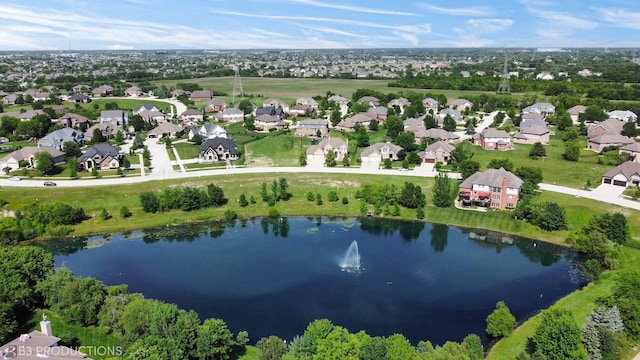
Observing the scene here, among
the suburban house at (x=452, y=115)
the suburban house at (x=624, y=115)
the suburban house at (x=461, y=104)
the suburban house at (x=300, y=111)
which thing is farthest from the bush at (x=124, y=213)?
the suburban house at (x=624, y=115)

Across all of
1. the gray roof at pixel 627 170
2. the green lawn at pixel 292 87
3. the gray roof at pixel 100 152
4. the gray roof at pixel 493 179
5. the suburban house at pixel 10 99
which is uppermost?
the green lawn at pixel 292 87

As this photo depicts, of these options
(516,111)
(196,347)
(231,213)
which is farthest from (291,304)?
(516,111)

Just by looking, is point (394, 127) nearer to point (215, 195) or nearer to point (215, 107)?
point (215, 195)

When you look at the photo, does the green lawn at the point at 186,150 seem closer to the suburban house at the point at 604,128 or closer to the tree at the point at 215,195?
the tree at the point at 215,195

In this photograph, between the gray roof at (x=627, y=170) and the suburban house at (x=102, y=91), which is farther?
the suburban house at (x=102, y=91)

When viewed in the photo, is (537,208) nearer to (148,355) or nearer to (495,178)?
(495,178)
